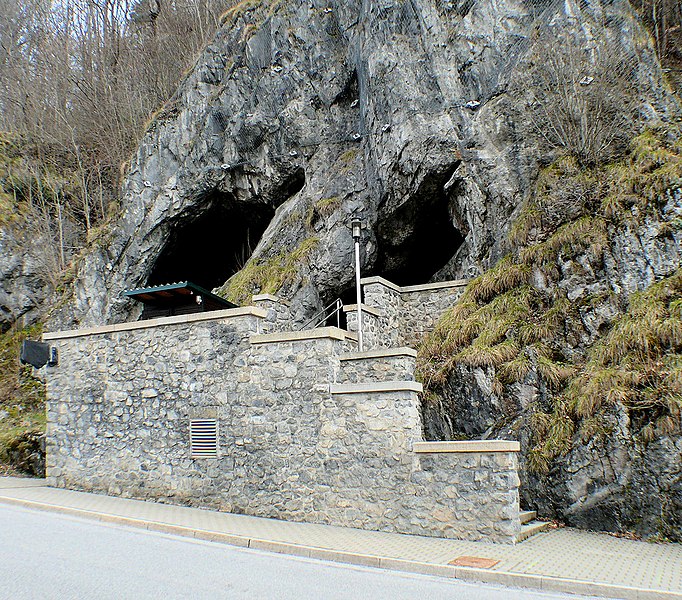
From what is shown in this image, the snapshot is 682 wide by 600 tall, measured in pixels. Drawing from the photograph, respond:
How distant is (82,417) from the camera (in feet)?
36.6

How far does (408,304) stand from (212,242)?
9795mm

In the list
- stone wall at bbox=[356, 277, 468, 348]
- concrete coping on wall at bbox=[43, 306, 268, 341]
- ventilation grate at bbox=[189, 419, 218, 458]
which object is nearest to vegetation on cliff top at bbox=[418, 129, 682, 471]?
stone wall at bbox=[356, 277, 468, 348]

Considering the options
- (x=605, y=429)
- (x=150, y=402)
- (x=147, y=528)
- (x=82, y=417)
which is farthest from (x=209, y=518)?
(x=605, y=429)

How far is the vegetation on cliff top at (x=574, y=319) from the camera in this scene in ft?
26.9

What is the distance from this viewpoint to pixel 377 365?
9516 mm

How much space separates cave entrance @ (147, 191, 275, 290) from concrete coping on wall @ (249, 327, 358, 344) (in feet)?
32.5

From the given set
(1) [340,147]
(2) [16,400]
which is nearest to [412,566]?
(1) [340,147]

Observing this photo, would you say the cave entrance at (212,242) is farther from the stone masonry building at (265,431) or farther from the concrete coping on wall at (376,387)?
the concrete coping on wall at (376,387)

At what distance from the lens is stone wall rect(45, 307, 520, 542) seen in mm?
7734

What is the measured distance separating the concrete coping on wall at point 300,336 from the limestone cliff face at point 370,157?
2531mm

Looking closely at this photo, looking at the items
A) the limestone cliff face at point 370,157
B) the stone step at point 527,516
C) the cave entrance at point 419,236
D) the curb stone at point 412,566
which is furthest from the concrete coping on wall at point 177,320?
the cave entrance at point 419,236

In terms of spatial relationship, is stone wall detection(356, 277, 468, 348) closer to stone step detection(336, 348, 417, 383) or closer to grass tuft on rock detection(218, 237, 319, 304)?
stone step detection(336, 348, 417, 383)

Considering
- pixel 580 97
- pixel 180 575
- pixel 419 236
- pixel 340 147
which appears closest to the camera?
pixel 180 575

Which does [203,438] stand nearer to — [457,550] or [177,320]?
[177,320]
